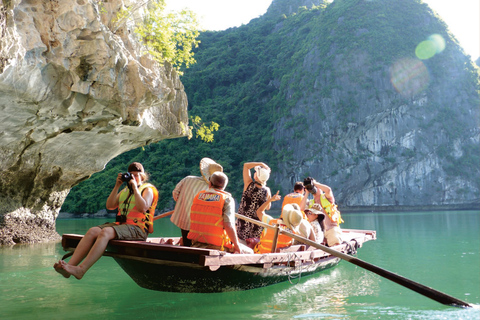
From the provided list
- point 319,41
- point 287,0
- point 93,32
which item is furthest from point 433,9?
point 93,32

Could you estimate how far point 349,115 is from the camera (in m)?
51.1

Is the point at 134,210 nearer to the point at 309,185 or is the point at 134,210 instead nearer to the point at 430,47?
the point at 309,185

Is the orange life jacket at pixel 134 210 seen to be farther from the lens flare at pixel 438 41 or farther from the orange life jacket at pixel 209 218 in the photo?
the lens flare at pixel 438 41

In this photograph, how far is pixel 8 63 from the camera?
6.27m

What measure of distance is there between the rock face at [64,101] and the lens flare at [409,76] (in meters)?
46.0

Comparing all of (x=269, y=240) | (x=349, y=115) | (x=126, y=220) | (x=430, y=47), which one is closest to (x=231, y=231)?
(x=126, y=220)

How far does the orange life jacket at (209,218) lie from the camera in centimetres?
465

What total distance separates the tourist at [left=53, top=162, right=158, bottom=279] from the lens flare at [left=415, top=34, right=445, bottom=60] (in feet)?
185

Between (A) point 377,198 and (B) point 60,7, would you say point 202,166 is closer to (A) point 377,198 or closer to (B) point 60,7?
(B) point 60,7

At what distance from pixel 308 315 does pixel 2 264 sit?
6098mm

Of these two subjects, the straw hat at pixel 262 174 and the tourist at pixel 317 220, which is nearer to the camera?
the straw hat at pixel 262 174

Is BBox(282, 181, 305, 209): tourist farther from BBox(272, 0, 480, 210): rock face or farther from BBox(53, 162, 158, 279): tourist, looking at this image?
BBox(272, 0, 480, 210): rock face

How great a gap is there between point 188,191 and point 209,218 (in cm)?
72

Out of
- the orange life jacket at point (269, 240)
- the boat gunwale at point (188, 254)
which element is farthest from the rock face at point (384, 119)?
the boat gunwale at point (188, 254)
